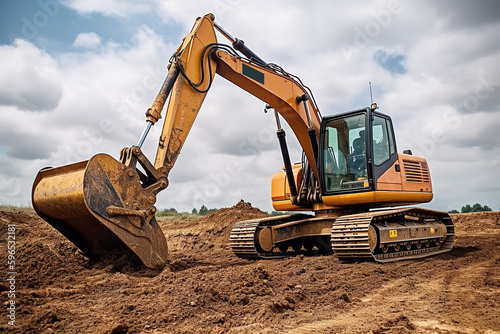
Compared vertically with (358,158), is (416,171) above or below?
below

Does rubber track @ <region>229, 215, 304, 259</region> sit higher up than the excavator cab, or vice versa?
the excavator cab

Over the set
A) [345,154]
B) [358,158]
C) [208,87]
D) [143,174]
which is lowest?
[143,174]

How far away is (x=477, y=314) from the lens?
4.15m

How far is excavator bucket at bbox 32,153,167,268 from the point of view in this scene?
5496mm

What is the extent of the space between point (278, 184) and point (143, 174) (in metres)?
3.92

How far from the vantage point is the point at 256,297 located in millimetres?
4770

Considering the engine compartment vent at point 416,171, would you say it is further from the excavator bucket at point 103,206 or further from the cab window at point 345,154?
the excavator bucket at point 103,206

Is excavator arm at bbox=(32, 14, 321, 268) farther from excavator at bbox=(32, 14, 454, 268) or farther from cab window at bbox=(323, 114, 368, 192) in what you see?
cab window at bbox=(323, 114, 368, 192)

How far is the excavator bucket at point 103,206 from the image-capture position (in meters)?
5.50

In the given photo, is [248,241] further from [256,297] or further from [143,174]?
[256,297]

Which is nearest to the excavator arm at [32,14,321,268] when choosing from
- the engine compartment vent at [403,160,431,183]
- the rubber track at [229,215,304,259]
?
the rubber track at [229,215,304,259]

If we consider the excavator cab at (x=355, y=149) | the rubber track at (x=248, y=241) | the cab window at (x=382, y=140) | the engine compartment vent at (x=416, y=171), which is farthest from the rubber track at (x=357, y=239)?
the rubber track at (x=248, y=241)

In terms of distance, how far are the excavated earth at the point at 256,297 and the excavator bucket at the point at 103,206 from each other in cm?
34

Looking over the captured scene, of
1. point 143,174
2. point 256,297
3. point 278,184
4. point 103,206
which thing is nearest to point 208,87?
point 143,174
